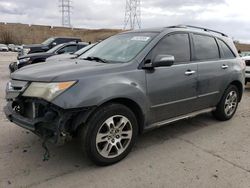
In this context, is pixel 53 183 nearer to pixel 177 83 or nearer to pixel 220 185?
pixel 220 185

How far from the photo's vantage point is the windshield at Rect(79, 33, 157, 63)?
4.18 meters

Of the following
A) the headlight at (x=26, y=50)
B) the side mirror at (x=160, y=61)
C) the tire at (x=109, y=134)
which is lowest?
the tire at (x=109, y=134)

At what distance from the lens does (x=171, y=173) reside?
3.53 meters

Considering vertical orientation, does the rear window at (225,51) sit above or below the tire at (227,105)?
above

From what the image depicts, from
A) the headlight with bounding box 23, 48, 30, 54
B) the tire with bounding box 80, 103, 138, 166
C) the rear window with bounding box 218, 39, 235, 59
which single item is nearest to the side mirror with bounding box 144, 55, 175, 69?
the tire with bounding box 80, 103, 138, 166

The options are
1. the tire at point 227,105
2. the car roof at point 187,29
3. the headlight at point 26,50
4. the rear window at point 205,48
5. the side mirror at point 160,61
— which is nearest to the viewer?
the side mirror at point 160,61

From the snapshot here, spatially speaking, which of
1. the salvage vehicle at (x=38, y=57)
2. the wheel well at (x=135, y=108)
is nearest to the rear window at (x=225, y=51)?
the wheel well at (x=135, y=108)

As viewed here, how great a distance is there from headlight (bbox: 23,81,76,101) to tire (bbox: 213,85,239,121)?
10.5ft

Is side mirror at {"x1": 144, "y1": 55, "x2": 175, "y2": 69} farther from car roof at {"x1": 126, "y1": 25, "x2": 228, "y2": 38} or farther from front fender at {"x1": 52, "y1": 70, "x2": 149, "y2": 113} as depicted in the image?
car roof at {"x1": 126, "y1": 25, "x2": 228, "y2": 38}

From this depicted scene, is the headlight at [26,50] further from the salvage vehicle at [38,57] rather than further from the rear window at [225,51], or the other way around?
the rear window at [225,51]

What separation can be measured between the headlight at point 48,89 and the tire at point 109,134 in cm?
48

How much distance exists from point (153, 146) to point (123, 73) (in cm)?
128

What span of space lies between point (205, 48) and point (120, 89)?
86.0 inches

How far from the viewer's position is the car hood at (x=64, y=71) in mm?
3412
